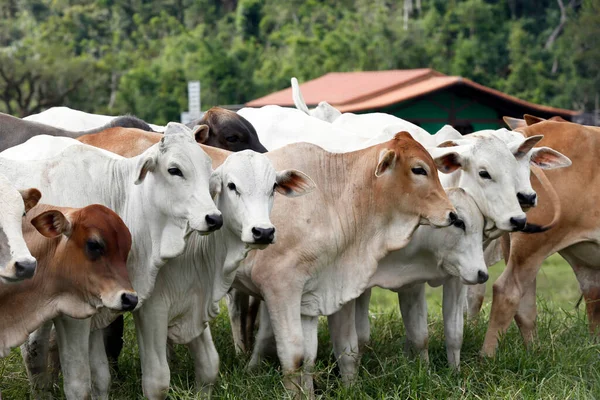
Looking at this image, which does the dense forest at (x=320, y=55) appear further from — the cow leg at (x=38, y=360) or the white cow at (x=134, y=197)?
the white cow at (x=134, y=197)

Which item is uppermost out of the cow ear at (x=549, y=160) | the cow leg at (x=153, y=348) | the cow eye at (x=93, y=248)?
the cow eye at (x=93, y=248)

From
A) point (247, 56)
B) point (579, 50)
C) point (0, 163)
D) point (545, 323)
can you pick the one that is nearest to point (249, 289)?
point (0, 163)

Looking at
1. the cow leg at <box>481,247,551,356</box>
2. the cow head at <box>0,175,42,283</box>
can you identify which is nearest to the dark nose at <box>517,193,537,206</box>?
the cow leg at <box>481,247,551,356</box>

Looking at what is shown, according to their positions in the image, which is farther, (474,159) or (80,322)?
(474,159)

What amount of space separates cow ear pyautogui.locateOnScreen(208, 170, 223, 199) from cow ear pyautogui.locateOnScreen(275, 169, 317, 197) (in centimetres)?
30

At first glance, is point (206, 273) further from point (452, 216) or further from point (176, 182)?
point (452, 216)

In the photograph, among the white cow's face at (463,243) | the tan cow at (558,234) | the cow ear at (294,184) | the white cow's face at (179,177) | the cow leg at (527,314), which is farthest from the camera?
the cow leg at (527,314)

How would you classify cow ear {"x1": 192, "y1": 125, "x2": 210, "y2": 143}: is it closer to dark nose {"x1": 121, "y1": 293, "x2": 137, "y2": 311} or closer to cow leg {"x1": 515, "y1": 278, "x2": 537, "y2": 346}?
dark nose {"x1": 121, "y1": 293, "x2": 137, "y2": 311}

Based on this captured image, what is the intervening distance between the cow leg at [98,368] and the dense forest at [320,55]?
25633 millimetres

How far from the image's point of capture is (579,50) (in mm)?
35375

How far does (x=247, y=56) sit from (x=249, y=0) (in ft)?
22.4

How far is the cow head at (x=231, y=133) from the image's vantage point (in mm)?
6293

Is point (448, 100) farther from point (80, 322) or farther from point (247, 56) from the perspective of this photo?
point (80, 322)

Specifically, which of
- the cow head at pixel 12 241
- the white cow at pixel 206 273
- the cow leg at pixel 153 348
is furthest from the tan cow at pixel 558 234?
the cow head at pixel 12 241
